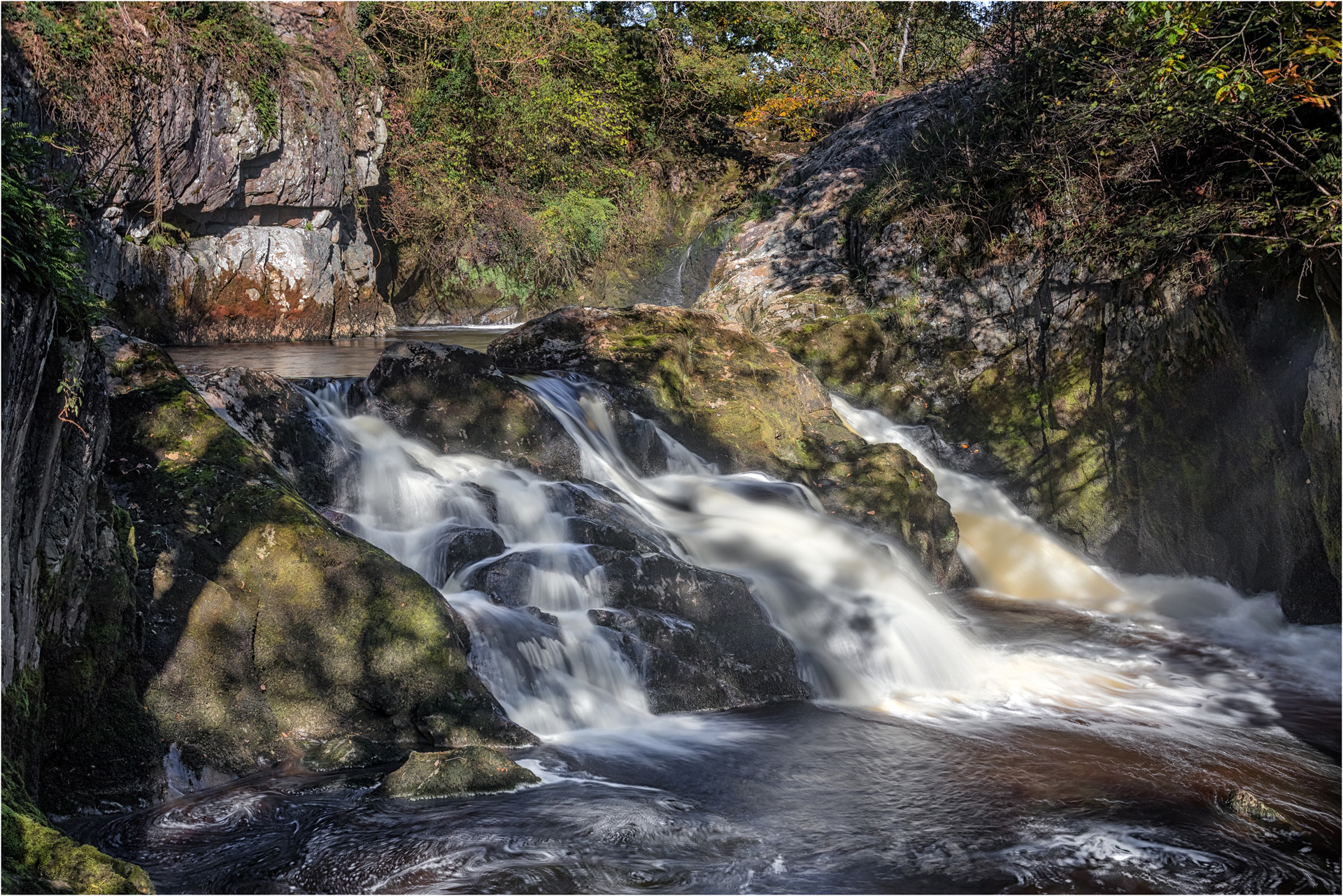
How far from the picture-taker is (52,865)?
2.64 m

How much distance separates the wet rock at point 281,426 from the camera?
6.84m

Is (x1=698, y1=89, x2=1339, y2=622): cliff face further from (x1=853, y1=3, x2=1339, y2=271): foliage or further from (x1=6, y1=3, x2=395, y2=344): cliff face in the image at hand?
(x1=6, y1=3, x2=395, y2=344): cliff face

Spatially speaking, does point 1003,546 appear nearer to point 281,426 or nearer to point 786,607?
point 786,607

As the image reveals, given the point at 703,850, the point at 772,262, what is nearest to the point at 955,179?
the point at 772,262

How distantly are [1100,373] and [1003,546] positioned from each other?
2.01 meters

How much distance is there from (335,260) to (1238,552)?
555 inches

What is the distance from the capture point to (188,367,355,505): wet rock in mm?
6836

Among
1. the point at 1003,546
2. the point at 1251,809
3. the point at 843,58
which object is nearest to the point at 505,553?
the point at 1251,809

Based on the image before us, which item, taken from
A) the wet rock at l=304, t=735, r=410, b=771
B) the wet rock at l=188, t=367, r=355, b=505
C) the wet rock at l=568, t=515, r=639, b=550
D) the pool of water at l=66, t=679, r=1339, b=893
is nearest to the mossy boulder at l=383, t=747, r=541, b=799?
the pool of water at l=66, t=679, r=1339, b=893

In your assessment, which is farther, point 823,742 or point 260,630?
point 823,742

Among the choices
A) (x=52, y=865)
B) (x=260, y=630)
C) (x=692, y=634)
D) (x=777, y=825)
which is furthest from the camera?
(x=692, y=634)

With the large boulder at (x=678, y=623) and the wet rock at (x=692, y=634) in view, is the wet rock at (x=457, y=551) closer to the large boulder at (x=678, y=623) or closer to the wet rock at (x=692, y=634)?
the large boulder at (x=678, y=623)

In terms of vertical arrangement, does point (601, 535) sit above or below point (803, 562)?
above

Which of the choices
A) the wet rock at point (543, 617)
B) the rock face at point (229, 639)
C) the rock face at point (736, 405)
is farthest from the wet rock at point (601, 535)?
the rock face at point (736, 405)
